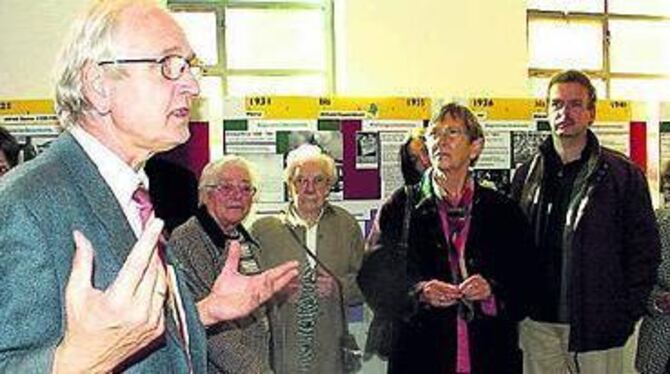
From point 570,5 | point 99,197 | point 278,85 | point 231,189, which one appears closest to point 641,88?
point 570,5

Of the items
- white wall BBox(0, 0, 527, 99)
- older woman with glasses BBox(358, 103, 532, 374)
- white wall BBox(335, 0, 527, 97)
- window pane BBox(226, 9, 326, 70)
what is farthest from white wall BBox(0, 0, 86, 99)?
older woman with glasses BBox(358, 103, 532, 374)

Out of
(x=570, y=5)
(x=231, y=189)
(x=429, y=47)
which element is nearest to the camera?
Answer: (x=231, y=189)

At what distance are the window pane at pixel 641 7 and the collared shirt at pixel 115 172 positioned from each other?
4480 millimetres

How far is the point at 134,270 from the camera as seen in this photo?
1161 millimetres

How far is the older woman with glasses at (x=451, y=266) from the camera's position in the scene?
3283 millimetres

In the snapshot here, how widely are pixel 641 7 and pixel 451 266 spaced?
115 inches

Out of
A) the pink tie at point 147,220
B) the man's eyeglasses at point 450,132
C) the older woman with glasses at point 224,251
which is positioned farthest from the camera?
the man's eyeglasses at point 450,132

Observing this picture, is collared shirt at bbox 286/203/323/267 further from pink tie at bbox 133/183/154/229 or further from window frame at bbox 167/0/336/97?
pink tie at bbox 133/183/154/229

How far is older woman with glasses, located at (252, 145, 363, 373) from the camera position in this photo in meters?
3.69

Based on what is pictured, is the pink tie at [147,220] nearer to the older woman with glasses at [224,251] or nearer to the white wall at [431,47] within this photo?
the older woman with glasses at [224,251]

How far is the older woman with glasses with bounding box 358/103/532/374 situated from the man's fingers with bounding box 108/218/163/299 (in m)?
2.15

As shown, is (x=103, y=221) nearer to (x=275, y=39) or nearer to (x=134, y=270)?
(x=134, y=270)

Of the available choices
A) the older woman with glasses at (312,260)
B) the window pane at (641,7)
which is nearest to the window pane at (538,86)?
the window pane at (641,7)

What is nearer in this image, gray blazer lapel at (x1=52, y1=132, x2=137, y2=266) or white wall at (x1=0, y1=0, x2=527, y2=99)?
gray blazer lapel at (x1=52, y1=132, x2=137, y2=266)
